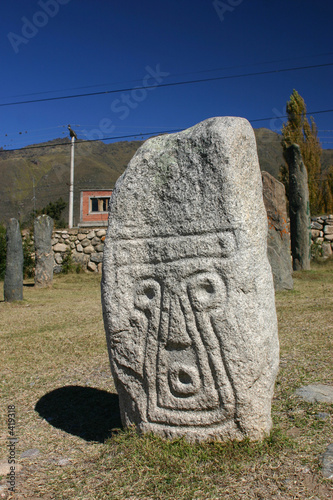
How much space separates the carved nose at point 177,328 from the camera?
2.73m

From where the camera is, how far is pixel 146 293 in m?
2.87

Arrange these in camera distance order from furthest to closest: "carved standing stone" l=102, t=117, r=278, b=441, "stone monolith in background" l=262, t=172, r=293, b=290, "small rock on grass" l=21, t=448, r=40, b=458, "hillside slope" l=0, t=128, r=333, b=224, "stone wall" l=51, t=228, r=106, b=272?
"hillside slope" l=0, t=128, r=333, b=224 < "stone wall" l=51, t=228, r=106, b=272 < "stone monolith in background" l=262, t=172, r=293, b=290 < "small rock on grass" l=21, t=448, r=40, b=458 < "carved standing stone" l=102, t=117, r=278, b=441

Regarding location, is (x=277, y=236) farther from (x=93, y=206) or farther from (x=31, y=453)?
(x=93, y=206)

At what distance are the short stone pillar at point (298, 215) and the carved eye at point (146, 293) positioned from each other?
27.8 ft

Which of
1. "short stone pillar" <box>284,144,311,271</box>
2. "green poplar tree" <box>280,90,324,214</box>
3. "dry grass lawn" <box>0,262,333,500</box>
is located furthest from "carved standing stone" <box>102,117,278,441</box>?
"green poplar tree" <box>280,90,324,214</box>

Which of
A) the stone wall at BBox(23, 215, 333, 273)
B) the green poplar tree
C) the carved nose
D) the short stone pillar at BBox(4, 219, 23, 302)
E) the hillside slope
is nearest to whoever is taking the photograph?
the carved nose

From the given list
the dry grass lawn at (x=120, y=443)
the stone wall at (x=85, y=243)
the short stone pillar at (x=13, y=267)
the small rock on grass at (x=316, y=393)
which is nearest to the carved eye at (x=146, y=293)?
the dry grass lawn at (x=120, y=443)

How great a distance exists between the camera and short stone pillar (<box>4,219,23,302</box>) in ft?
28.3

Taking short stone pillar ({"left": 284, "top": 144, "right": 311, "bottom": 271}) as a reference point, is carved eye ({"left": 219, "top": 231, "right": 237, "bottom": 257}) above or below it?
below

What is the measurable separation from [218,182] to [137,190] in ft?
1.84

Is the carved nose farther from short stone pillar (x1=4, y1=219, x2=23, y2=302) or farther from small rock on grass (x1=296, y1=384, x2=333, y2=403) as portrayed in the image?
short stone pillar (x1=4, y1=219, x2=23, y2=302)

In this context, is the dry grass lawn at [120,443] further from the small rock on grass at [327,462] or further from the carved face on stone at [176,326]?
the carved face on stone at [176,326]

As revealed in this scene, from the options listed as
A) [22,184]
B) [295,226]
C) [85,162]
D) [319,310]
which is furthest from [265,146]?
[319,310]

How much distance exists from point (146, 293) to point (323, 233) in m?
11.3
